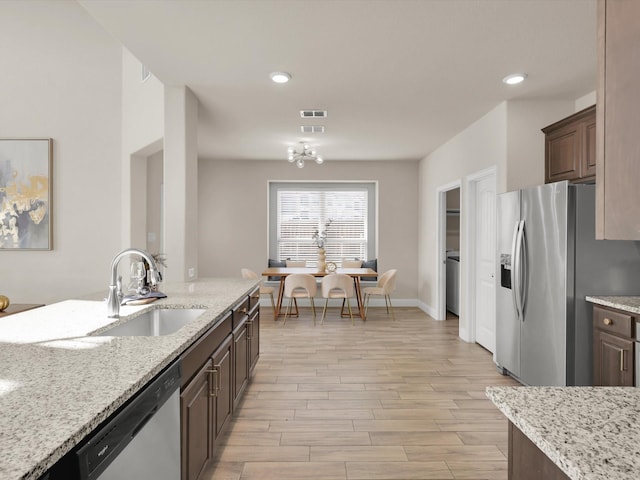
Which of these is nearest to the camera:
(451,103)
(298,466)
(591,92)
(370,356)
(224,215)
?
(298,466)

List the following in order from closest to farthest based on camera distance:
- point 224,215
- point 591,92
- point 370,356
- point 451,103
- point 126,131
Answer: point 591,92 < point 451,103 < point 370,356 < point 126,131 < point 224,215

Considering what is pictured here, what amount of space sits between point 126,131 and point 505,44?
414 centimetres

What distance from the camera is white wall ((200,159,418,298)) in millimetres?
7516

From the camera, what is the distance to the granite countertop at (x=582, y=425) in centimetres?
73

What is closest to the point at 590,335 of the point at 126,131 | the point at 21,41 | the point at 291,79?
the point at 291,79

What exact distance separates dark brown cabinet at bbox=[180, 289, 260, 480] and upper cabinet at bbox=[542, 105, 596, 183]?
3012 millimetres

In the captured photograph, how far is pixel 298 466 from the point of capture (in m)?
2.34

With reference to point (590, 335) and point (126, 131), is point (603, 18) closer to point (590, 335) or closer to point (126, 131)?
point (590, 335)

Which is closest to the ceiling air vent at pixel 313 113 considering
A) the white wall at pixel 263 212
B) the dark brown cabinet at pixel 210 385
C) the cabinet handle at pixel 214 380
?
the dark brown cabinet at pixel 210 385

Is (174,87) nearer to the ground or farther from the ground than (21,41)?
nearer to the ground

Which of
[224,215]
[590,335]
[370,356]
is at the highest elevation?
[224,215]

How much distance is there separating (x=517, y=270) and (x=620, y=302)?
88 centimetres

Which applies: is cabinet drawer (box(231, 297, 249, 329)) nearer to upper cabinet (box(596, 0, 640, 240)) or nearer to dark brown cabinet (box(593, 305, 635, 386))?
upper cabinet (box(596, 0, 640, 240))

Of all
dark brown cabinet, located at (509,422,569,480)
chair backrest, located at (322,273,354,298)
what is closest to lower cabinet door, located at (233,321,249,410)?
dark brown cabinet, located at (509,422,569,480)
